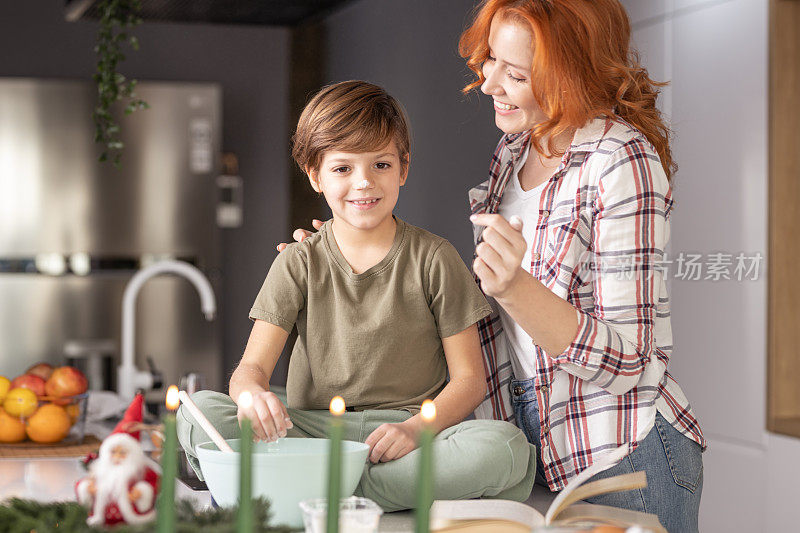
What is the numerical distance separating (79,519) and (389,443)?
0.44 m

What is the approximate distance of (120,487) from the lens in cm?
66

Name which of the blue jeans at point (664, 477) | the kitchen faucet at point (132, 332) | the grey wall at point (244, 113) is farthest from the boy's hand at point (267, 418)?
the grey wall at point (244, 113)

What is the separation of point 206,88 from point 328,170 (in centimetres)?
313

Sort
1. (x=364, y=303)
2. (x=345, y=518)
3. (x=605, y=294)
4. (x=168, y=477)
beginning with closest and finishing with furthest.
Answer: (x=168, y=477)
(x=345, y=518)
(x=605, y=294)
(x=364, y=303)

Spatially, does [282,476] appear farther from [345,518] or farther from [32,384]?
[32,384]

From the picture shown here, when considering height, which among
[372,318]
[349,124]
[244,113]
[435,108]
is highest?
[244,113]

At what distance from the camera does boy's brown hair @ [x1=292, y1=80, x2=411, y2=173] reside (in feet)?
4.08

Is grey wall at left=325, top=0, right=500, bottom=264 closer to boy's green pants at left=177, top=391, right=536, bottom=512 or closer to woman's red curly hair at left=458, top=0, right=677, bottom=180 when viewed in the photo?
woman's red curly hair at left=458, top=0, right=677, bottom=180

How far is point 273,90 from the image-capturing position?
193 inches

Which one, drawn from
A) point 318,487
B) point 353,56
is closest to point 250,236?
point 353,56

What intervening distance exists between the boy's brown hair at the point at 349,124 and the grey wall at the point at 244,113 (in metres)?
3.51

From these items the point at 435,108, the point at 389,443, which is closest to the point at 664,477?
the point at 389,443

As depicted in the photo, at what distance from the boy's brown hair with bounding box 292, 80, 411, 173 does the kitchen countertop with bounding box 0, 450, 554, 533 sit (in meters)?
0.47

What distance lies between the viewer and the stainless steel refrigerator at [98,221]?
4027mm
